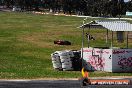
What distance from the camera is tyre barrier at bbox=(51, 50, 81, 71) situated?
25.4m

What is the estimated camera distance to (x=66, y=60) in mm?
25484

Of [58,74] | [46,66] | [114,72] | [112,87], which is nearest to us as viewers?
[112,87]

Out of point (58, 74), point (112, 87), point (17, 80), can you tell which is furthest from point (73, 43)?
point (112, 87)

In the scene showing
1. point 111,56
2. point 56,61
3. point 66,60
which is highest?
point 111,56

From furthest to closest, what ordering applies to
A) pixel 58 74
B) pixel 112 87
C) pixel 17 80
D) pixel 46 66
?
pixel 46 66 < pixel 58 74 < pixel 17 80 < pixel 112 87

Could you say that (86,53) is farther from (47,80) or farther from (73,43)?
(73,43)

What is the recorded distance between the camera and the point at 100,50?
25797 millimetres

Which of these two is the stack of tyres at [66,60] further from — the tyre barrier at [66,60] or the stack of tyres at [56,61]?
the stack of tyres at [56,61]

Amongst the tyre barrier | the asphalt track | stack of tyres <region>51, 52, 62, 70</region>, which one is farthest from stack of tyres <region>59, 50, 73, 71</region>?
the asphalt track

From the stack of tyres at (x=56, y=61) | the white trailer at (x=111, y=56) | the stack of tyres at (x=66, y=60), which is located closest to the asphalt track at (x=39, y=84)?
the stack of tyres at (x=66, y=60)

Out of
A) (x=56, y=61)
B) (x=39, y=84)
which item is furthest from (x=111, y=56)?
(x=39, y=84)

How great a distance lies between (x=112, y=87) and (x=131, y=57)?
16778 mm

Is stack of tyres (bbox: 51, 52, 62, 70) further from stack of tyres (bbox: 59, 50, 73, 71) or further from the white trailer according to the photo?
the white trailer

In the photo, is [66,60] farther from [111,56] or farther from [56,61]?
[111,56]
